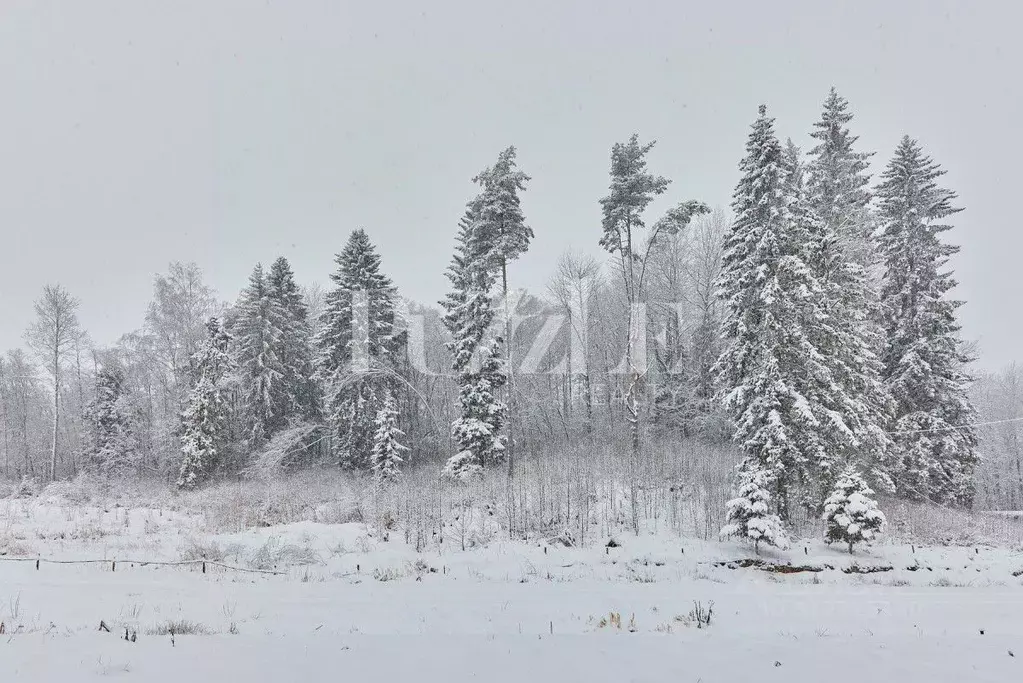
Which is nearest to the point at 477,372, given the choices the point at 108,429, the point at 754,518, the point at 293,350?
the point at 293,350

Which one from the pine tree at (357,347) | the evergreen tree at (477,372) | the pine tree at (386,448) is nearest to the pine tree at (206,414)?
the pine tree at (357,347)

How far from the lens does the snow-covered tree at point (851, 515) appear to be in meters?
12.6

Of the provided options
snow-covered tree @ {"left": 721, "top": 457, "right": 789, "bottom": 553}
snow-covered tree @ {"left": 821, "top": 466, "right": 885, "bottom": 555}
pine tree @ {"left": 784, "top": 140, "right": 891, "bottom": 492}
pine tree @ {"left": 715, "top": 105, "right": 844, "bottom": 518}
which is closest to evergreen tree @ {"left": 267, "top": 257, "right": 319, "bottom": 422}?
pine tree @ {"left": 715, "top": 105, "right": 844, "bottom": 518}

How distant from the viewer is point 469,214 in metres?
26.8

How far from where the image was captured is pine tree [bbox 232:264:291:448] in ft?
103

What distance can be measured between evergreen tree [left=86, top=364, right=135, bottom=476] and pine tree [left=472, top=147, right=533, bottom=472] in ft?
88.7

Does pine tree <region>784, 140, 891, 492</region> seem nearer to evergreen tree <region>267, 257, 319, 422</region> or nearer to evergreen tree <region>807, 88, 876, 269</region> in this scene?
evergreen tree <region>807, 88, 876, 269</region>

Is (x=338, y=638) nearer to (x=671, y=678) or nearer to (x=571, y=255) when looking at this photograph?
(x=671, y=678)

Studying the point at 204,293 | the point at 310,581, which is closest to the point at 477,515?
the point at 310,581

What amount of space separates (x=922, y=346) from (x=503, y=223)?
1748cm

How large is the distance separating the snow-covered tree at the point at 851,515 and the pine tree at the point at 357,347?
19.5 m

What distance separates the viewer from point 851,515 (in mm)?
12914

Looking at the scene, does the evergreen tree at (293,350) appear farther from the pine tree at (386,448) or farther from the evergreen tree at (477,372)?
the evergreen tree at (477,372)

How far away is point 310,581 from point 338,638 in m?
4.05
